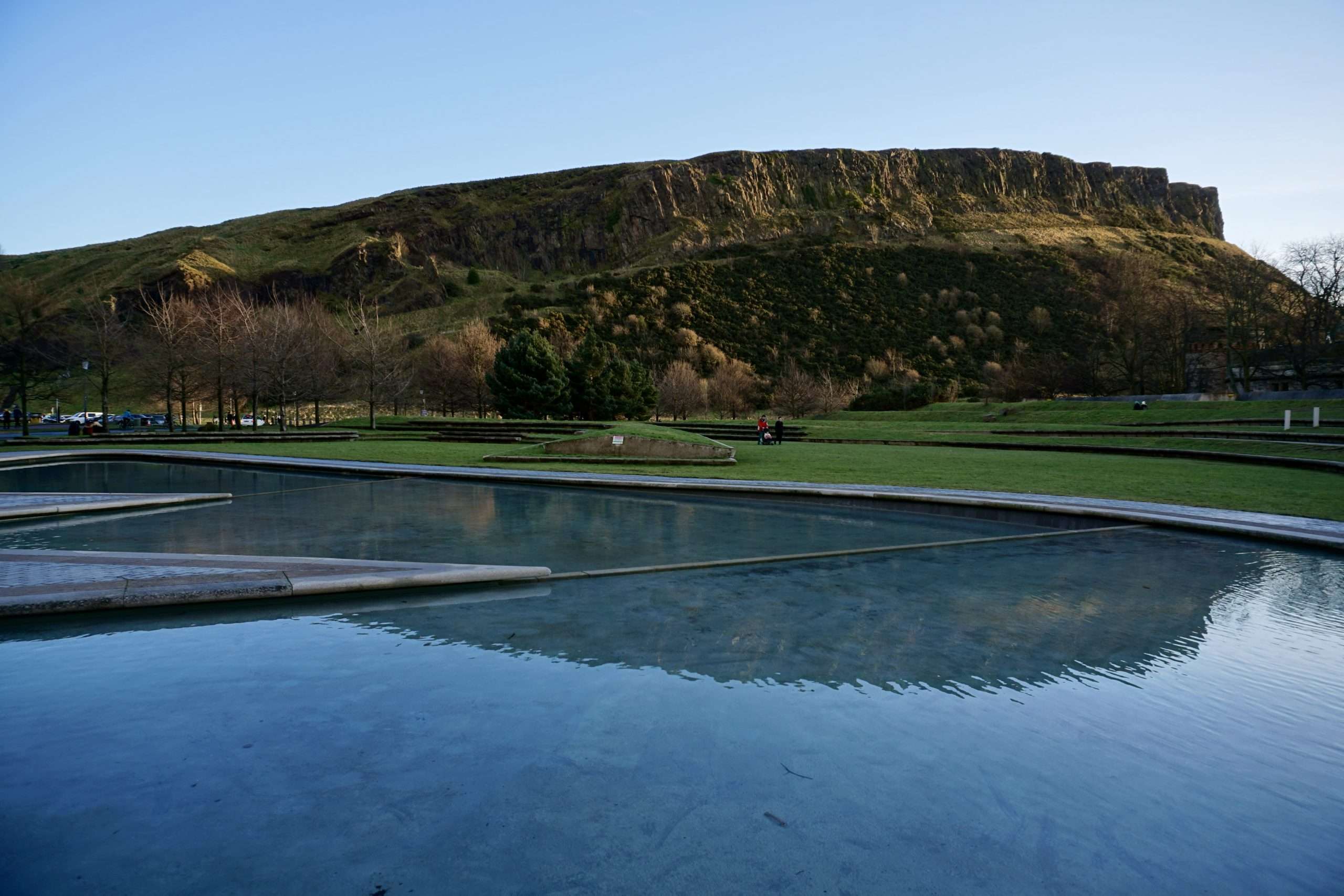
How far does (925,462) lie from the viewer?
20250mm

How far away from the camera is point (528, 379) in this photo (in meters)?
43.0

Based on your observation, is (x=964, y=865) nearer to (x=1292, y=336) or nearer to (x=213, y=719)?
(x=213, y=719)

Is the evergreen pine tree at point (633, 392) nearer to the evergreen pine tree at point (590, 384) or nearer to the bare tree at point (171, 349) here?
the evergreen pine tree at point (590, 384)

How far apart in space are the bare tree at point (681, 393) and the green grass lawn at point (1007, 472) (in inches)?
1191

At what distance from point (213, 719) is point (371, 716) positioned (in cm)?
82

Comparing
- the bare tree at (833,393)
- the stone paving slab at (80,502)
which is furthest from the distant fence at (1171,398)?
the stone paving slab at (80,502)

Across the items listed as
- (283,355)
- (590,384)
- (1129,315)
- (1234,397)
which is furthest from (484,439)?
(1129,315)

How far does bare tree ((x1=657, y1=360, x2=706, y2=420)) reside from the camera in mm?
57094

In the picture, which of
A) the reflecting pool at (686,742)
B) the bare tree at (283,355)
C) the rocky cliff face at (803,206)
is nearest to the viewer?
the reflecting pool at (686,742)

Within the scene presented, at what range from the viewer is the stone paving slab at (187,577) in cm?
605

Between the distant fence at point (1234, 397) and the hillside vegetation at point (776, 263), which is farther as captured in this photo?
the hillside vegetation at point (776, 263)

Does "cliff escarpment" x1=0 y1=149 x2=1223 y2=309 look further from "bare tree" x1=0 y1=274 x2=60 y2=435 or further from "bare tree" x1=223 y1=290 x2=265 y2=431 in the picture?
"bare tree" x1=0 y1=274 x2=60 y2=435

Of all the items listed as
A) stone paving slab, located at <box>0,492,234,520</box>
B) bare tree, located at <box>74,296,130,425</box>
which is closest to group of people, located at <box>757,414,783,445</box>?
stone paving slab, located at <box>0,492,234,520</box>

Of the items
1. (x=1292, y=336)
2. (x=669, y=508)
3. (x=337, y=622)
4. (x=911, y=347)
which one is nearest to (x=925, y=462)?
(x=669, y=508)
